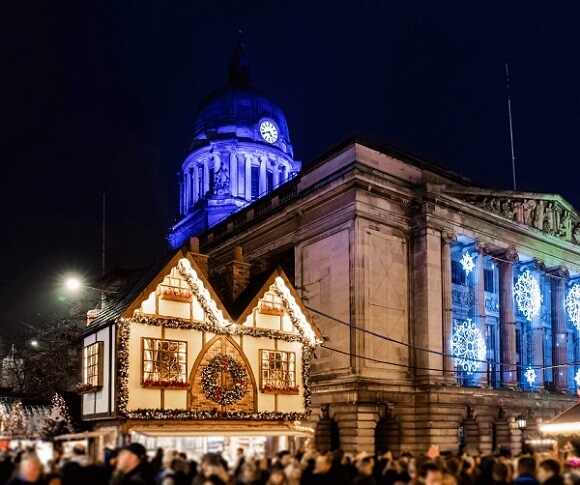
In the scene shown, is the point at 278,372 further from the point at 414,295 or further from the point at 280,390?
the point at 414,295

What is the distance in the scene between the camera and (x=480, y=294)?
47531 mm

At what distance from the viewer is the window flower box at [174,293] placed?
24.9 metres

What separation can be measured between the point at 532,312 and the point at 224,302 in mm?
30563

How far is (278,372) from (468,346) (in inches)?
884

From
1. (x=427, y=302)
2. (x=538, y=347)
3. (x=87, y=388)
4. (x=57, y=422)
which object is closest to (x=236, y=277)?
(x=87, y=388)

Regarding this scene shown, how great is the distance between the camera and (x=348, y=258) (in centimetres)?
4266

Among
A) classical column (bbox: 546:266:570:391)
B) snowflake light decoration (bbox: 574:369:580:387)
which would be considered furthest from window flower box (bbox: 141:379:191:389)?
snowflake light decoration (bbox: 574:369:580:387)

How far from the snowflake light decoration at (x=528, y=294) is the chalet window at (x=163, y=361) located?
1253 inches

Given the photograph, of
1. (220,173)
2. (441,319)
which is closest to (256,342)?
(441,319)

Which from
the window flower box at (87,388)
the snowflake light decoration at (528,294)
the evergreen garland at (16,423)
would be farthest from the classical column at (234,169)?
the window flower box at (87,388)

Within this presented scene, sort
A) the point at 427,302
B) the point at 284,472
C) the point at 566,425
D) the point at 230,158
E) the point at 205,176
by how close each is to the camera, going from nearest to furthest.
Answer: the point at 284,472, the point at 566,425, the point at 427,302, the point at 230,158, the point at 205,176

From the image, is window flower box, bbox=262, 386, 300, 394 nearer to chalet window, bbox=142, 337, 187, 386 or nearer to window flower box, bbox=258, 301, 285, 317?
window flower box, bbox=258, 301, 285, 317

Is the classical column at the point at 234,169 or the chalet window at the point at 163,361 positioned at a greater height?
the classical column at the point at 234,169

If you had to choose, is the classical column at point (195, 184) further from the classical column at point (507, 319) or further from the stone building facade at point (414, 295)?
the classical column at point (507, 319)
